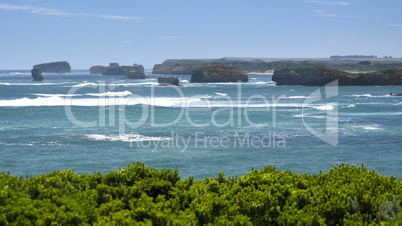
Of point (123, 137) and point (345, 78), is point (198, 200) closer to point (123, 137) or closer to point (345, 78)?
point (123, 137)

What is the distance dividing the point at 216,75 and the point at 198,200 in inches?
5684

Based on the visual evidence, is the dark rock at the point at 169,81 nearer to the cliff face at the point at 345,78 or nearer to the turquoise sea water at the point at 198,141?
the cliff face at the point at 345,78

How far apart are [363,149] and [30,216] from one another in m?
26.7

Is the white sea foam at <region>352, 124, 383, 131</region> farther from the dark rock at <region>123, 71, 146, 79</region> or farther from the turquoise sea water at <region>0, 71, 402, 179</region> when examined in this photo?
the dark rock at <region>123, 71, 146, 79</region>

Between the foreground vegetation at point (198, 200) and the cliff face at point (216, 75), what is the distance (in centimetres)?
13910

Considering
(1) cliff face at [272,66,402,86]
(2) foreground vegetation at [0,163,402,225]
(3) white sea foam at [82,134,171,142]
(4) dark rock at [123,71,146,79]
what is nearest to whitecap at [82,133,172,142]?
(3) white sea foam at [82,134,171,142]

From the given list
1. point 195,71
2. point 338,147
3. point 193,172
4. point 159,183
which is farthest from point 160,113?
point 195,71

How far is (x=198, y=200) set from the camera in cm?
1015

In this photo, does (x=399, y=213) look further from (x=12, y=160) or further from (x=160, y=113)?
(x=160, y=113)

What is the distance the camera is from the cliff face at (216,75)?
496 ft

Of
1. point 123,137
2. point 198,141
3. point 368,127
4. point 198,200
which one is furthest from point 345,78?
point 198,200

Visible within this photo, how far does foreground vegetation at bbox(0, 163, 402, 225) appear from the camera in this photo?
8.77 meters

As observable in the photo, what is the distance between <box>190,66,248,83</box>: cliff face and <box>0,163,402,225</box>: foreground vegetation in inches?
5476

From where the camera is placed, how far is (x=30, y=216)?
8344mm
